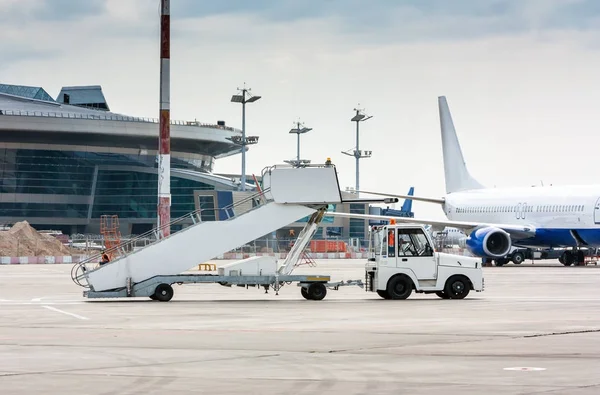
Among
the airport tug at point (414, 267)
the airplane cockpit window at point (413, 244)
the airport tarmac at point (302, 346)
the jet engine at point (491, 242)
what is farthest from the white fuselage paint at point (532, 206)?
the airplane cockpit window at point (413, 244)

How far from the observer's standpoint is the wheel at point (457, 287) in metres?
31.7

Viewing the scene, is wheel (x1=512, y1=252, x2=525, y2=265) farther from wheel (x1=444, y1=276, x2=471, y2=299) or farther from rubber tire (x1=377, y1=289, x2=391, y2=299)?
rubber tire (x1=377, y1=289, x2=391, y2=299)

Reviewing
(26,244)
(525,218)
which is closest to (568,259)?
(525,218)

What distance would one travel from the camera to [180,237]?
31.8 metres

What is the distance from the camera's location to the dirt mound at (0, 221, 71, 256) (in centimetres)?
8675

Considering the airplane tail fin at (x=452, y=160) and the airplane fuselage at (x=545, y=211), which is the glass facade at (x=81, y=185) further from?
the airplane fuselage at (x=545, y=211)

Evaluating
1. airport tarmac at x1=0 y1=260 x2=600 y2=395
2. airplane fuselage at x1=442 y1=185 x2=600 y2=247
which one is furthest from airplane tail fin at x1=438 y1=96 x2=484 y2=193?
airport tarmac at x1=0 y1=260 x2=600 y2=395

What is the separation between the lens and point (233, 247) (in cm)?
3183

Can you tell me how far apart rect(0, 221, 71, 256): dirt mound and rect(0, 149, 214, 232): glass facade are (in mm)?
42137

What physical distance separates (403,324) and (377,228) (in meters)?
10.1

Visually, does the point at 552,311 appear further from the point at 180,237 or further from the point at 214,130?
the point at 214,130

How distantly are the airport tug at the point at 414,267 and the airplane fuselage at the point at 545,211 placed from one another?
97.8 feet

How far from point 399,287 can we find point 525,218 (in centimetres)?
3546

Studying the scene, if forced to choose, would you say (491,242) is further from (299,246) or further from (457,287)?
(299,246)
